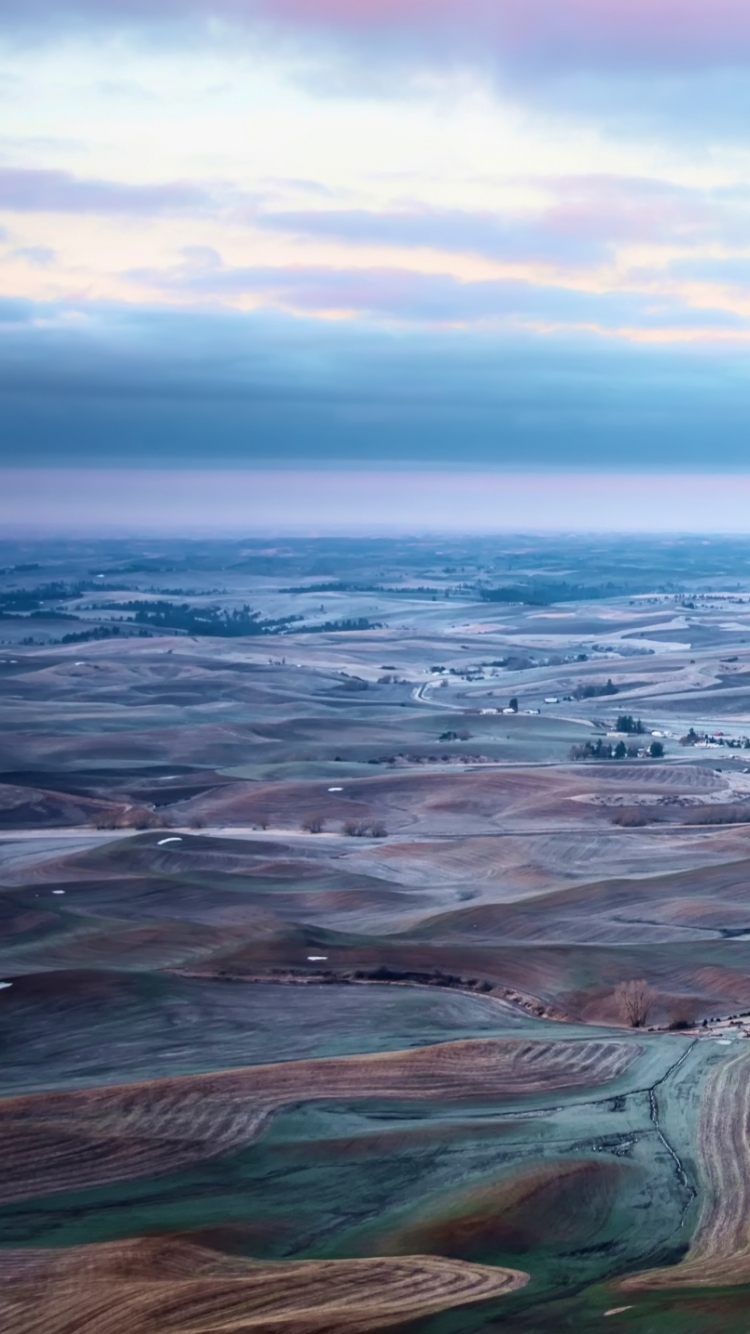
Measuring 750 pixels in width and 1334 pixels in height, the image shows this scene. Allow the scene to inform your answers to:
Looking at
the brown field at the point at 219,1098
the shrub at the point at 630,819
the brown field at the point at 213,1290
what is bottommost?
the shrub at the point at 630,819

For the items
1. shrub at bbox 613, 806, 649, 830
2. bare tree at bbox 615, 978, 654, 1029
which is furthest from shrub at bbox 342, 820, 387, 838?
bare tree at bbox 615, 978, 654, 1029

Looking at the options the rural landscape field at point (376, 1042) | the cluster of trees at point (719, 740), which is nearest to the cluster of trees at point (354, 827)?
the rural landscape field at point (376, 1042)

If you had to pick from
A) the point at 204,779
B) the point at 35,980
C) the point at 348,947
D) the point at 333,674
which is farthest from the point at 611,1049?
the point at 333,674

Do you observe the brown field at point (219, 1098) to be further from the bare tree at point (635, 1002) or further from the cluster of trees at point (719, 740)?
the cluster of trees at point (719, 740)

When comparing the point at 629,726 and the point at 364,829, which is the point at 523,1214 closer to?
the point at 364,829

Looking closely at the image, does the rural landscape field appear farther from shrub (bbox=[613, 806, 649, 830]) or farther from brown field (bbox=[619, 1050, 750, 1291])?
shrub (bbox=[613, 806, 649, 830])

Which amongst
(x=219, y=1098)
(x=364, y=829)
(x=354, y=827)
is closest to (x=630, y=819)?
(x=364, y=829)
